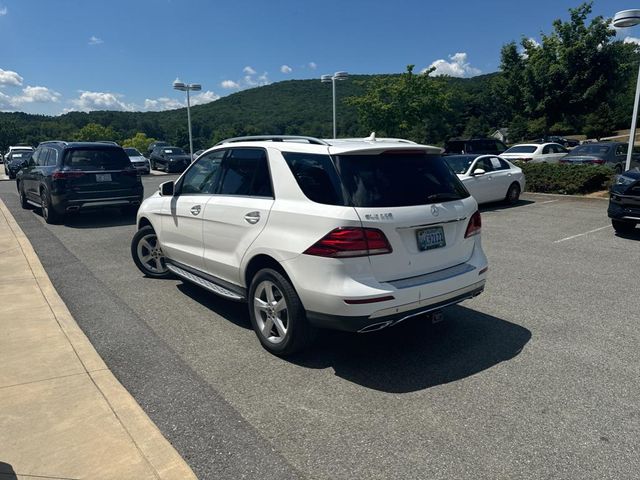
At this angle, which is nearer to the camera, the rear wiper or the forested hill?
the rear wiper

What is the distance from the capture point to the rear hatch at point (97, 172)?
10594 mm

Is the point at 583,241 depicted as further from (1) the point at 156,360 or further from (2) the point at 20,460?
(2) the point at 20,460

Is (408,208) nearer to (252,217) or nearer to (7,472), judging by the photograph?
(252,217)

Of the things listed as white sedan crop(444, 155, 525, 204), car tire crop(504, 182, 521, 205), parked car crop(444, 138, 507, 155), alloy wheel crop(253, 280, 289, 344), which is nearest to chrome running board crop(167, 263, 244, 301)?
alloy wheel crop(253, 280, 289, 344)

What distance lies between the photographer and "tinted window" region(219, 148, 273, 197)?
423 cm

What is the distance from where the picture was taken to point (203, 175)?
205 inches

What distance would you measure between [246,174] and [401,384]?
2.33m

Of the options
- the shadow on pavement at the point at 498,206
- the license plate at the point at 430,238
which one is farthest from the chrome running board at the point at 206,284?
the shadow on pavement at the point at 498,206

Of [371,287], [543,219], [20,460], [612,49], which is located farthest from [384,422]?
[612,49]

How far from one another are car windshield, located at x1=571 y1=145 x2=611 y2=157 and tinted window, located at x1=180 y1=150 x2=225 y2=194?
16.4m

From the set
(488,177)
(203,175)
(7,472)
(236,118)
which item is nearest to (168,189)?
(203,175)

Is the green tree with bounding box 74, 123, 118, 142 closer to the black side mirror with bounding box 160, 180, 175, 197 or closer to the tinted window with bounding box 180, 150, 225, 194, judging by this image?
the black side mirror with bounding box 160, 180, 175, 197

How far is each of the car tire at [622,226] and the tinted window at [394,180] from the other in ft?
21.5

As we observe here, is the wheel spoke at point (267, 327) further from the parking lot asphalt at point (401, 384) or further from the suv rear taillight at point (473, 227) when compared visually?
the suv rear taillight at point (473, 227)
